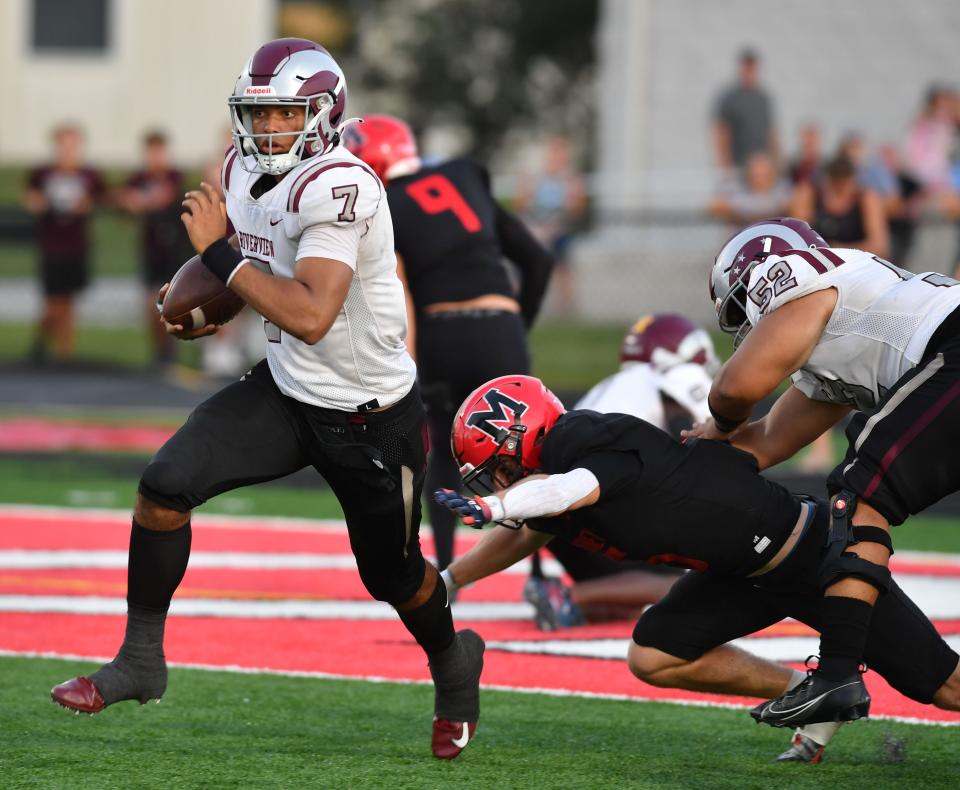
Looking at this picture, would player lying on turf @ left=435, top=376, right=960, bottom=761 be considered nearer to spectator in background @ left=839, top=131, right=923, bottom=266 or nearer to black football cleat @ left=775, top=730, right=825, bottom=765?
black football cleat @ left=775, top=730, right=825, bottom=765

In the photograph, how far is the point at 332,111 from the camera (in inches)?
194

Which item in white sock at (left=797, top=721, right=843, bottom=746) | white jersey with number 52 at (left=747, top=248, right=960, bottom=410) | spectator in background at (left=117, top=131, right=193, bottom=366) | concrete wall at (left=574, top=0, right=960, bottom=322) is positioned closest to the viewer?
white jersey with number 52 at (left=747, top=248, right=960, bottom=410)

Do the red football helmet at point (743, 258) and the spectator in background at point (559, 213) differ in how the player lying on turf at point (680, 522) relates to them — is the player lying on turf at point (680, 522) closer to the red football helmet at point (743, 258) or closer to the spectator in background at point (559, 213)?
the red football helmet at point (743, 258)

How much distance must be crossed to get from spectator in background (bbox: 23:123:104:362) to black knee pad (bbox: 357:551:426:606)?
1176 cm

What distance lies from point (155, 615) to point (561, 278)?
14.1 metres

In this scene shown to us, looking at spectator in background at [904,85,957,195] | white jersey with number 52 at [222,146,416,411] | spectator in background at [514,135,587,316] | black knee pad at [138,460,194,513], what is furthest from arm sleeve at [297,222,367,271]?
spectator in background at [514,135,587,316]

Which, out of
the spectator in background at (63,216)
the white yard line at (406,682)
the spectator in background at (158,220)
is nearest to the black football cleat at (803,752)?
the white yard line at (406,682)

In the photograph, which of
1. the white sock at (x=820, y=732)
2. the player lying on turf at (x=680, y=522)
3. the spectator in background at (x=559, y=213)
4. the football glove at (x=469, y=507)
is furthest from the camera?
the spectator in background at (x=559, y=213)

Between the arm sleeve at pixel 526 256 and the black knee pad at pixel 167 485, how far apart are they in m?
3.04

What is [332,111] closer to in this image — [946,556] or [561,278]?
[946,556]

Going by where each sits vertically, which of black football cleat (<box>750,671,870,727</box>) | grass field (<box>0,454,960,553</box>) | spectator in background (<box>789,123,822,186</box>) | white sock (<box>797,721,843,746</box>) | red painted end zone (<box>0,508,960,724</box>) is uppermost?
spectator in background (<box>789,123,822,186</box>)

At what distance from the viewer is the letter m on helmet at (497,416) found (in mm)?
4762

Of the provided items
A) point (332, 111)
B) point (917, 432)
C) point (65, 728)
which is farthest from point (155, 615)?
point (917, 432)

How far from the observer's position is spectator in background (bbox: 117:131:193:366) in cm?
1567
